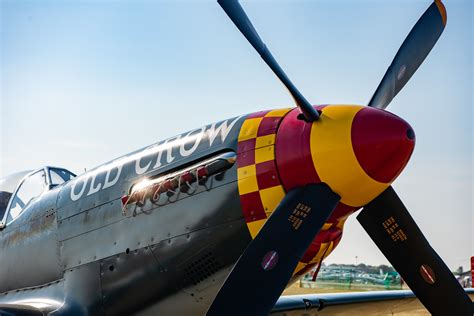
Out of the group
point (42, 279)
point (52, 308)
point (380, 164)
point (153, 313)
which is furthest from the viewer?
point (42, 279)

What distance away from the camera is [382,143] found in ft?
16.6

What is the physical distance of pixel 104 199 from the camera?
650 centimetres

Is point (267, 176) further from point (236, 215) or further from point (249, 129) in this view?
point (249, 129)

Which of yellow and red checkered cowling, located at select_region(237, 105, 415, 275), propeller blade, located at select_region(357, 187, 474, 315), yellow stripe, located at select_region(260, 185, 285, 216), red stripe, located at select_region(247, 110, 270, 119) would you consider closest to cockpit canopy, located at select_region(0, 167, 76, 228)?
red stripe, located at select_region(247, 110, 270, 119)

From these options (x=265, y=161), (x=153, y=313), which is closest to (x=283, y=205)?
(x=265, y=161)

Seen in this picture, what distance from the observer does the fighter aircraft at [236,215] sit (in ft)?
16.8

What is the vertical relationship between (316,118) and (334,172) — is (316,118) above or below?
above

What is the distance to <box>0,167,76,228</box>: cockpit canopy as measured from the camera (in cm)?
762

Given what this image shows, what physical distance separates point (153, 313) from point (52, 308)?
118 cm

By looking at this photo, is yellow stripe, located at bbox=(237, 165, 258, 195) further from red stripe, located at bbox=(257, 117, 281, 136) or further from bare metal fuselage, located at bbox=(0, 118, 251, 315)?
red stripe, located at bbox=(257, 117, 281, 136)

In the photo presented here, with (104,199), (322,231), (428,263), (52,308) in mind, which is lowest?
(428,263)

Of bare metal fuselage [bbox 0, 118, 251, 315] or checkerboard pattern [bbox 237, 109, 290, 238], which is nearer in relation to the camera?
checkerboard pattern [bbox 237, 109, 290, 238]

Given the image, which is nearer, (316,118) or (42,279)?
(316,118)

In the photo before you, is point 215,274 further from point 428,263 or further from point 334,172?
point 428,263
